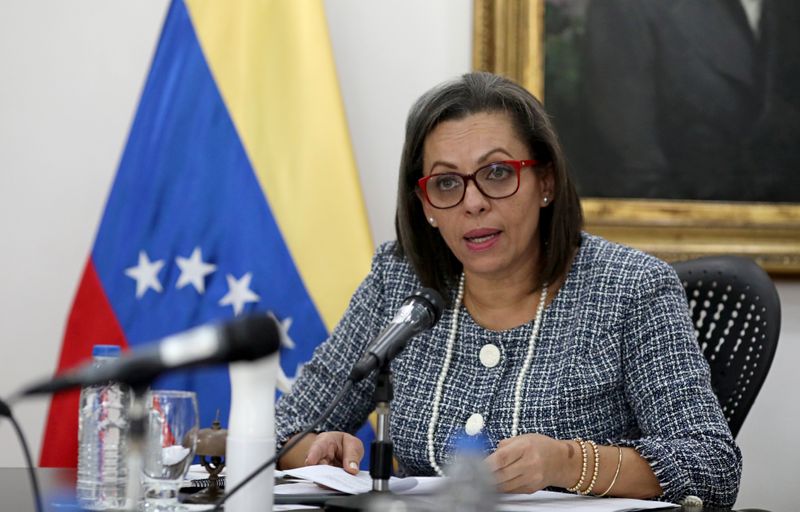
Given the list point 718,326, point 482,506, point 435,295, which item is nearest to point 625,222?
point 718,326

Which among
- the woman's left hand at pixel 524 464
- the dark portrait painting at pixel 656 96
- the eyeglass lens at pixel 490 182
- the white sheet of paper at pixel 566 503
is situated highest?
the dark portrait painting at pixel 656 96

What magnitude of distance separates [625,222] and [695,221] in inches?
7.3

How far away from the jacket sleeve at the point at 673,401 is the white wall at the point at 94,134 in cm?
101

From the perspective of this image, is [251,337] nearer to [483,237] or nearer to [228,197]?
[483,237]

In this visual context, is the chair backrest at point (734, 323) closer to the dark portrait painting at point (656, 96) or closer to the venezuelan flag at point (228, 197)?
the dark portrait painting at point (656, 96)

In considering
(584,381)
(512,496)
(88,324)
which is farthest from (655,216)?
(88,324)

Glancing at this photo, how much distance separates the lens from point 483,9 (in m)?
2.65

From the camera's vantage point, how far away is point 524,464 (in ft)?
4.67

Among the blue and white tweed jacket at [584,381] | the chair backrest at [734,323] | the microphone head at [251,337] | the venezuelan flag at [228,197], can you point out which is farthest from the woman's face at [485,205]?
the microphone head at [251,337]

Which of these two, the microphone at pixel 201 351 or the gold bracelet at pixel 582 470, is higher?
the microphone at pixel 201 351

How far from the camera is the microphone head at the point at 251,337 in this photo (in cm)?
78

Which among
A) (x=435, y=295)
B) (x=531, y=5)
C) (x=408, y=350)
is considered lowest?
(x=408, y=350)

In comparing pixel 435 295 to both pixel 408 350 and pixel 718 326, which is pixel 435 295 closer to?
pixel 408 350

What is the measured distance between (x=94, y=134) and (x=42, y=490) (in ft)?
4.69
